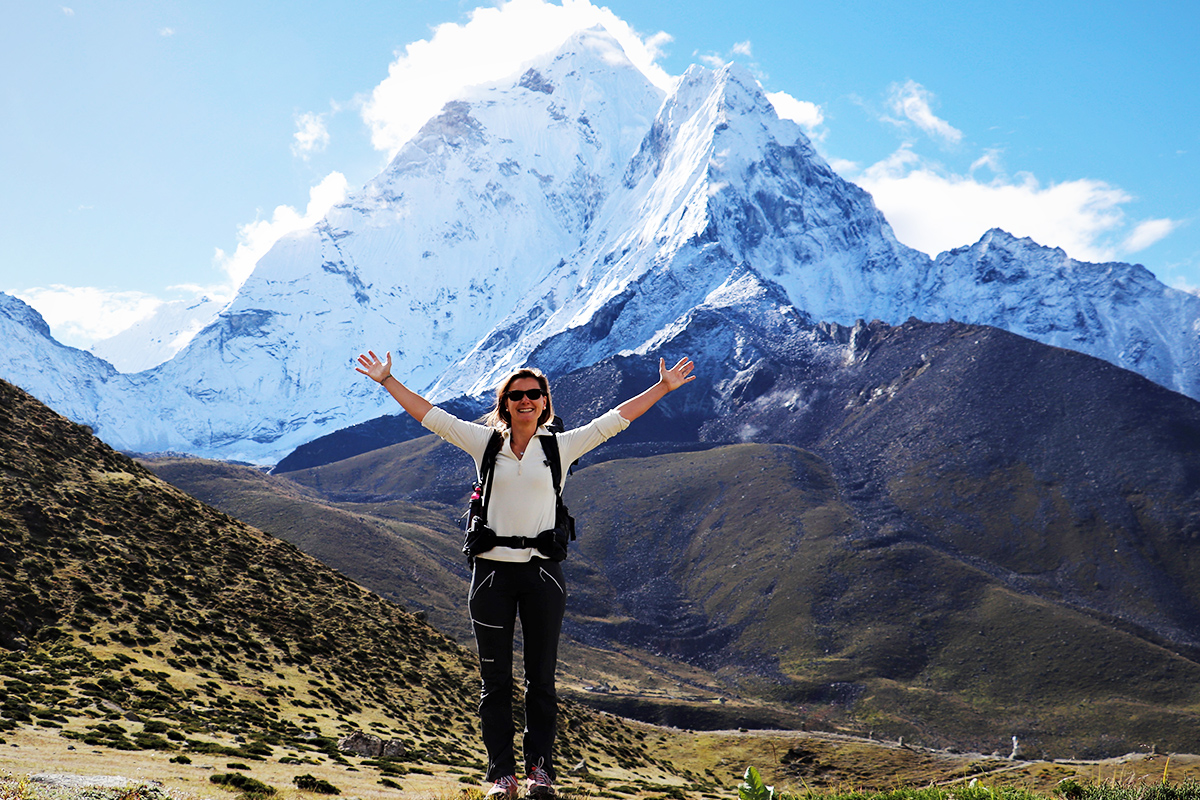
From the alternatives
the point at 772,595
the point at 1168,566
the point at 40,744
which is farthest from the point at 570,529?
the point at 1168,566

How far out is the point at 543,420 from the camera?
399 inches

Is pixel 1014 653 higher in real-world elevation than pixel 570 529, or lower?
lower

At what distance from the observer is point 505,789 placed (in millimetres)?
9391

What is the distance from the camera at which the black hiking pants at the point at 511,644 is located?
9633mm

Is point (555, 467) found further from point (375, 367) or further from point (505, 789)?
point (505, 789)

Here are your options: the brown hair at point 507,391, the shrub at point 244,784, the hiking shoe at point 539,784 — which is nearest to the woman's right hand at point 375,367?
the brown hair at point 507,391

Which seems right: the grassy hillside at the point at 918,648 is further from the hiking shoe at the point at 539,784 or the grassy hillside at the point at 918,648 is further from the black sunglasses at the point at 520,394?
Result: the black sunglasses at the point at 520,394

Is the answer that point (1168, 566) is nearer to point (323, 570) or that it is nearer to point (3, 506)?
point (323, 570)

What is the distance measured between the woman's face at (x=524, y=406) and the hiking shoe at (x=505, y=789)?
3828 mm

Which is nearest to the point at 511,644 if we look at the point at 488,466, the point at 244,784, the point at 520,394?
the point at 488,466

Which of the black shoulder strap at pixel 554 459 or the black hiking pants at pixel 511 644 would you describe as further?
the black shoulder strap at pixel 554 459

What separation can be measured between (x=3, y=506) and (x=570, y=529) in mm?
49181

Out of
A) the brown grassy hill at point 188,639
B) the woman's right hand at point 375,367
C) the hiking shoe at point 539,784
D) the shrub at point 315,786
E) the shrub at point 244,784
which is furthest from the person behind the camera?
the brown grassy hill at point 188,639

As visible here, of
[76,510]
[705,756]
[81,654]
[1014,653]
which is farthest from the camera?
[1014,653]
